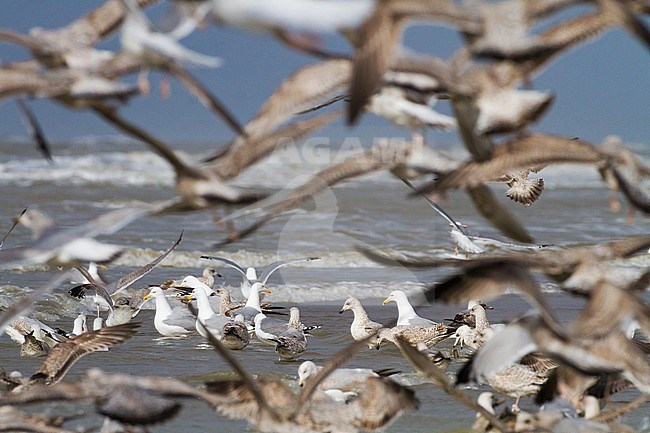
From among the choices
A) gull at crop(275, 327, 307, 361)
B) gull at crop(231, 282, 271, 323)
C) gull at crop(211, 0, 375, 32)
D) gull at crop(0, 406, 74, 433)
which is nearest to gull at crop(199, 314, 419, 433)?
gull at crop(0, 406, 74, 433)

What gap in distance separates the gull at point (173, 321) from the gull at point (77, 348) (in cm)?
317

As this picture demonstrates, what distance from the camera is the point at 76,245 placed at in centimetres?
361

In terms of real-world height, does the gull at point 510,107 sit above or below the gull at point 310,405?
above

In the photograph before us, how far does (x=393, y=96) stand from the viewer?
131 inches

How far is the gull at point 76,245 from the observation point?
3.07 meters

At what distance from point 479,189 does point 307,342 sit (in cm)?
422

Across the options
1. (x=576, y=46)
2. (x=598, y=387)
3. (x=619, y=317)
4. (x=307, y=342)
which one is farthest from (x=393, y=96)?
(x=307, y=342)

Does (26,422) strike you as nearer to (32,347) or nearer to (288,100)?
(288,100)

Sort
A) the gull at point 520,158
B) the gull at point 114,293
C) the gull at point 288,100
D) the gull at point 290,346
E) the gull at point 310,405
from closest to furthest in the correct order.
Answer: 1. the gull at point 288,100
2. the gull at point 520,158
3. the gull at point 310,405
4. the gull at point 290,346
5. the gull at point 114,293

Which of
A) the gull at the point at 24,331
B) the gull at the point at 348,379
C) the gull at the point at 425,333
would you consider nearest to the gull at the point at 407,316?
the gull at the point at 425,333

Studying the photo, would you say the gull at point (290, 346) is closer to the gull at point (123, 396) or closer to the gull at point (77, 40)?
the gull at point (123, 396)

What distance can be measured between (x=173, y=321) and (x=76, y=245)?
4194 mm

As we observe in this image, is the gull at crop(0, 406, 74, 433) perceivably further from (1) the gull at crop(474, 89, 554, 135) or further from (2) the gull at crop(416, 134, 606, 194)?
(1) the gull at crop(474, 89, 554, 135)

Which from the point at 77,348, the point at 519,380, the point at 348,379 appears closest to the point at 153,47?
the point at 77,348
